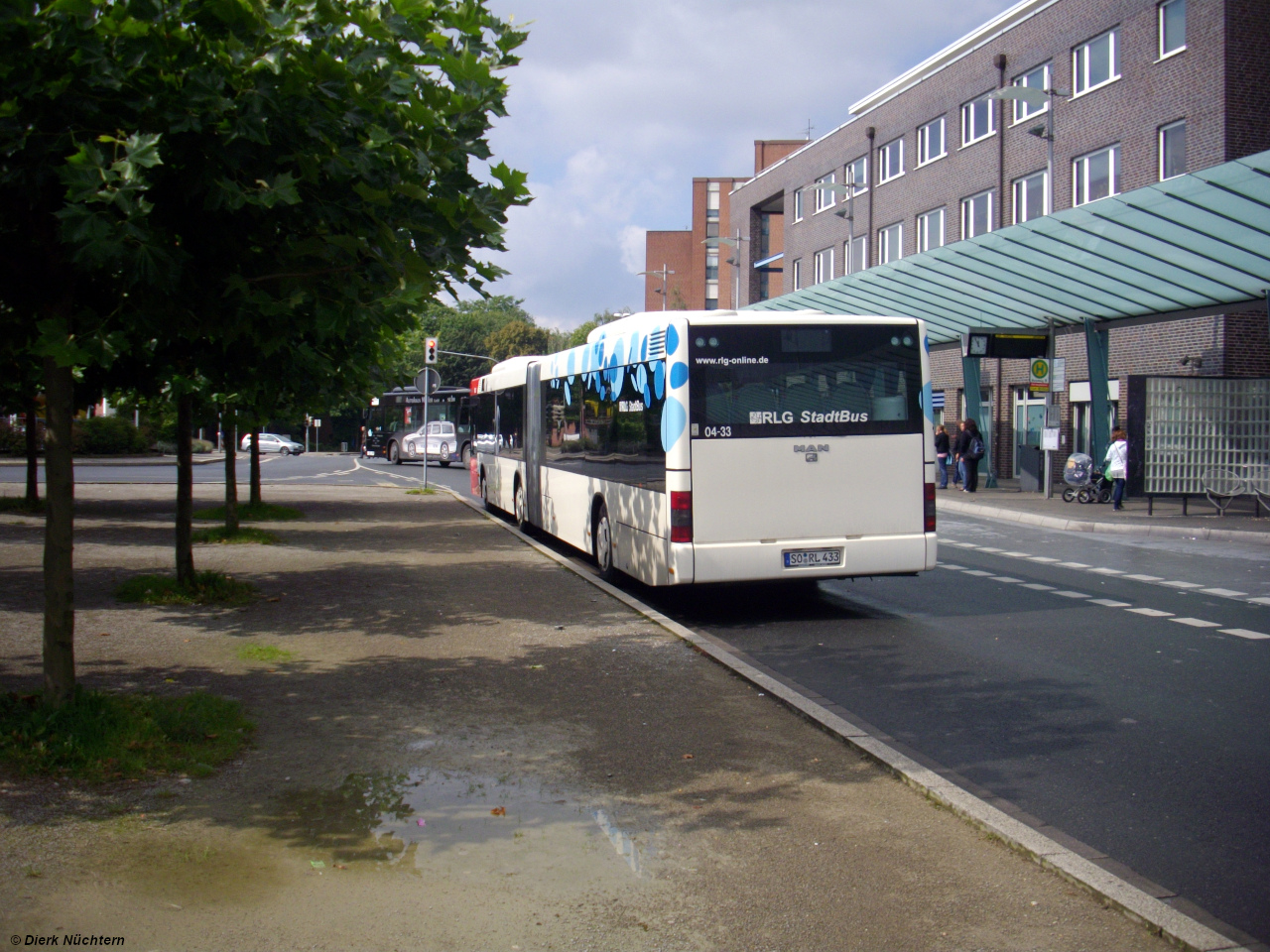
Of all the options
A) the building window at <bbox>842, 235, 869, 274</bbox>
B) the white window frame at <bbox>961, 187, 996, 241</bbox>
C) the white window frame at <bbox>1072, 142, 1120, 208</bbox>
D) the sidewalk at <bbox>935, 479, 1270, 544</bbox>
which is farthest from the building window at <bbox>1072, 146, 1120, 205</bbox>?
the building window at <bbox>842, 235, 869, 274</bbox>

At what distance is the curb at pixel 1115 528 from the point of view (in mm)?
18312

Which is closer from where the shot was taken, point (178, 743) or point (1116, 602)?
point (178, 743)

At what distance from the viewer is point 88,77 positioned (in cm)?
471

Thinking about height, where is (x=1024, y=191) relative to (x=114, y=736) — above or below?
above

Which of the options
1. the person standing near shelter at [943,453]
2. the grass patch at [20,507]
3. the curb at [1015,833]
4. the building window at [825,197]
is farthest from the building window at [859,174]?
the curb at [1015,833]

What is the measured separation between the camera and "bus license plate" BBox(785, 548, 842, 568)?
10.4m

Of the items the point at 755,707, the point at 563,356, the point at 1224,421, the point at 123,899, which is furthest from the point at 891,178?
the point at 123,899

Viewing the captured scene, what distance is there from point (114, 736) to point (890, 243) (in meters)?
41.8

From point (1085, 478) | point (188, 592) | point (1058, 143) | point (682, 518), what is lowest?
point (188, 592)

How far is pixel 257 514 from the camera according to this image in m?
19.8

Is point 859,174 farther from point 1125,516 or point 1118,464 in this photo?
point 1125,516

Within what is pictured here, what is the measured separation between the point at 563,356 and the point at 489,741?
31.7 feet

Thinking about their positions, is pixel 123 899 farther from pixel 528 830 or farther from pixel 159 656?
pixel 159 656

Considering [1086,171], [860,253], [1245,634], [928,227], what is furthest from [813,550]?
[860,253]
